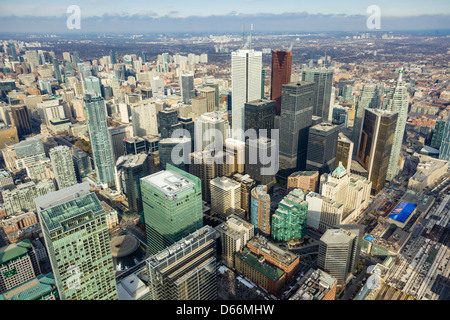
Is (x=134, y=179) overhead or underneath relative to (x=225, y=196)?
overhead

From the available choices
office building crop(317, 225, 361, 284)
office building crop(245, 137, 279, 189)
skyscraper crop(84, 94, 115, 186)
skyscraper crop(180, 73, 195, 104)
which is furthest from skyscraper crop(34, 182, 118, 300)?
skyscraper crop(180, 73, 195, 104)

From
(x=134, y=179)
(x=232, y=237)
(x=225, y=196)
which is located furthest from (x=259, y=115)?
(x=232, y=237)

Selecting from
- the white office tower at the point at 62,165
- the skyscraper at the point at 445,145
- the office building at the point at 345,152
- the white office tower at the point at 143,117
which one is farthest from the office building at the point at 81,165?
the skyscraper at the point at 445,145

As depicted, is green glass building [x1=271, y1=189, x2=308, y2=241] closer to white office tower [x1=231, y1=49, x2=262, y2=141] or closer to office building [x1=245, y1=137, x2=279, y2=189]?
office building [x1=245, y1=137, x2=279, y2=189]

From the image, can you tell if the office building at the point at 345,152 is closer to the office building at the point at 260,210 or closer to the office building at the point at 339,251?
the office building at the point at 260,210

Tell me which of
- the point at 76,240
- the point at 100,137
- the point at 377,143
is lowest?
the point at 377,143

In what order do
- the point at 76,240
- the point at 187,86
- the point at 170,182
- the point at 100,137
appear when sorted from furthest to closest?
the point at 187,86 → the point at 100,137 → the point at 170,182 → the point at 76,240

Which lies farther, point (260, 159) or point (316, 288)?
point (260, 159)

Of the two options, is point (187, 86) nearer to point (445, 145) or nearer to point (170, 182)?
point (170, 182)
